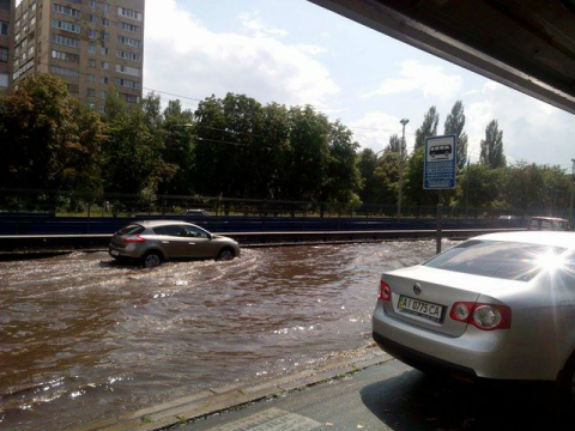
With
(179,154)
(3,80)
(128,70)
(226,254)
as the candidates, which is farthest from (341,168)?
(128,70)

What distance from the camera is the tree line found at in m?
25.2

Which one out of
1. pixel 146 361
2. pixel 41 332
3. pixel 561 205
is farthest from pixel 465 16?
pixel 561 205

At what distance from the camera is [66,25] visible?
71.4 metres

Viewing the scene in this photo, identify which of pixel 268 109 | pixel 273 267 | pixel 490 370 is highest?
pixel 268 109

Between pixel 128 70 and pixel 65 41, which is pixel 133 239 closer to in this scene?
pixel 65 41

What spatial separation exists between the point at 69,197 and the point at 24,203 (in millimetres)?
1552

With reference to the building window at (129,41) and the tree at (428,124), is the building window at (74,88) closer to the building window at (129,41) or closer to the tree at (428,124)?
the building window at (129,41)

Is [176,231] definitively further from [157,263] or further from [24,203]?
[24,203]

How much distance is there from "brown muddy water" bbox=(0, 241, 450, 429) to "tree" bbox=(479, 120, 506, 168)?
6915cm

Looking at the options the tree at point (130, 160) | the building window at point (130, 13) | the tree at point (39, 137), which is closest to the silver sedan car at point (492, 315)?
the tree at point (39, 137)

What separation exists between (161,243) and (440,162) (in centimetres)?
A: 868

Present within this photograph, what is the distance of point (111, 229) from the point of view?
18.8 meters

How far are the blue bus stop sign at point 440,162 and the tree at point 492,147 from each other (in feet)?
241

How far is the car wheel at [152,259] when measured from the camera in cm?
1347
